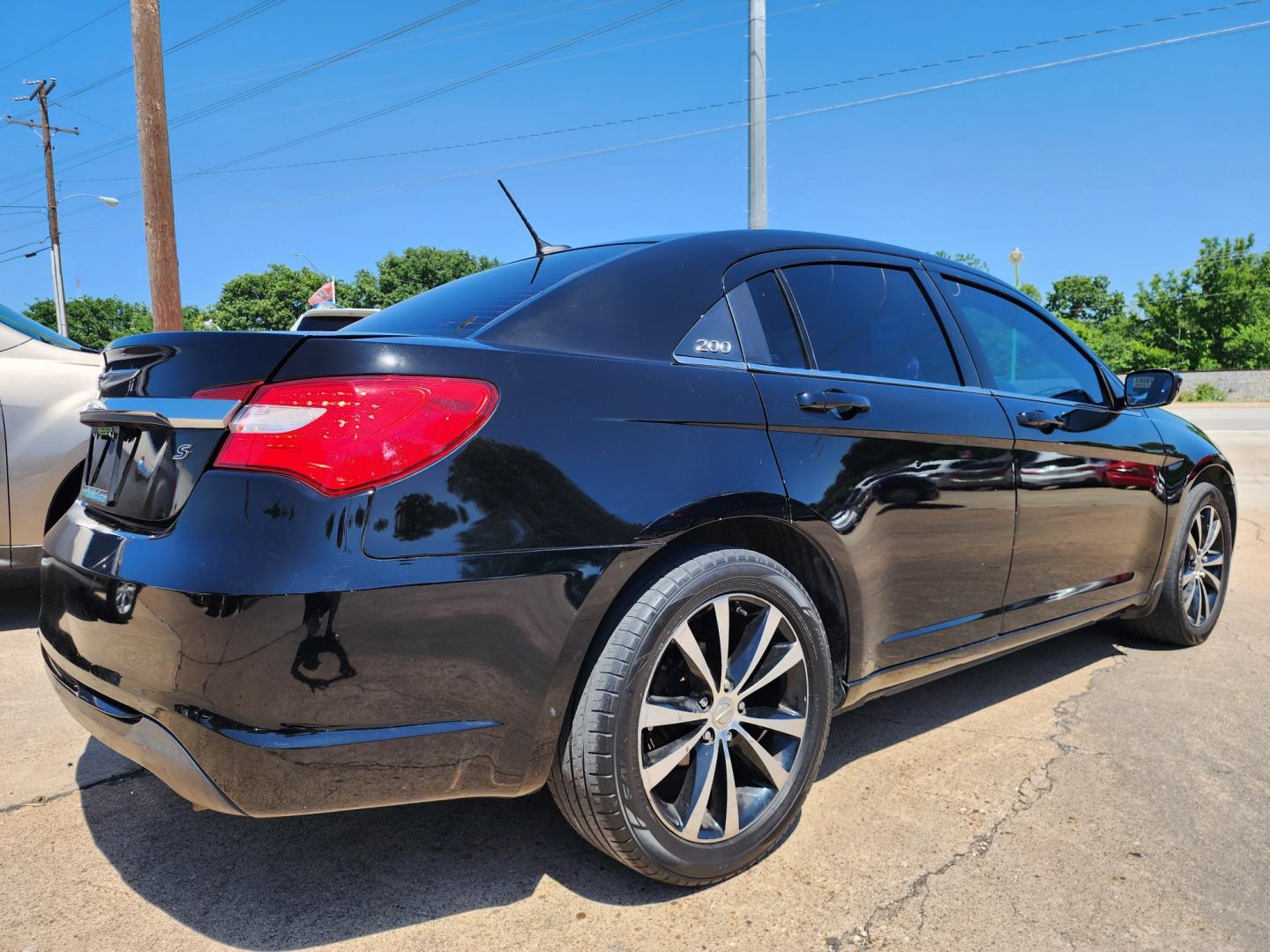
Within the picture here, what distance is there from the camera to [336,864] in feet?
7.11

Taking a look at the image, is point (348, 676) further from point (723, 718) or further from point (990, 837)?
point (990, 837)

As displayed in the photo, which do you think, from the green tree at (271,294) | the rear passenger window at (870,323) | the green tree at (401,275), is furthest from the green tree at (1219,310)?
the rear passenger window at (870,323)

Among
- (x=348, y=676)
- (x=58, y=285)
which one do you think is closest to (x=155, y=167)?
(x=348, y=676)

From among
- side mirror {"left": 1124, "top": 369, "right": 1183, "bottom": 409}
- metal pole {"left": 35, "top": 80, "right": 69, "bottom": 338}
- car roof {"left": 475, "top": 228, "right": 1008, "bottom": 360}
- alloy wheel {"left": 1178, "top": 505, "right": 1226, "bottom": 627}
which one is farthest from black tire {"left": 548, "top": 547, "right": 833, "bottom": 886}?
metal pole {"left": 35, "top": 80, "right": 69, "bottom": 338}

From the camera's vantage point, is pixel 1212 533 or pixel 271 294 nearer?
pixel 1212 533

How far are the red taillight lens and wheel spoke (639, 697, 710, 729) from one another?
2.31 ft

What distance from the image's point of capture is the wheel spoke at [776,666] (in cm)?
212

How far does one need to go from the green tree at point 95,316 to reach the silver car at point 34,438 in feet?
246

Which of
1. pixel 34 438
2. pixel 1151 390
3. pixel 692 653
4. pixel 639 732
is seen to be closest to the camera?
pixel 639 732

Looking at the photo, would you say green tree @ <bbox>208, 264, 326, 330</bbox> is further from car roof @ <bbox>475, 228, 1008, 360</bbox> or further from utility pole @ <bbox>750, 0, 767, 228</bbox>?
car roof @ <bbox>475, 228, 1008, 360</bbox>

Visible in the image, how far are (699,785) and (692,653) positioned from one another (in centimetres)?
30

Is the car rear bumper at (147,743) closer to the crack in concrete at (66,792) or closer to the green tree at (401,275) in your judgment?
the crack in concrete at (66,792)

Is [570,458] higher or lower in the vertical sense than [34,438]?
higher

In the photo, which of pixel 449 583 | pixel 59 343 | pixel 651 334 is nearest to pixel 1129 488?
pixel 651 334
